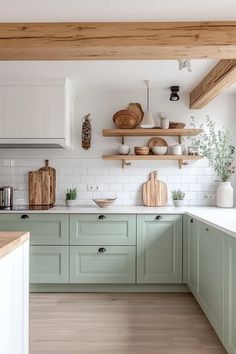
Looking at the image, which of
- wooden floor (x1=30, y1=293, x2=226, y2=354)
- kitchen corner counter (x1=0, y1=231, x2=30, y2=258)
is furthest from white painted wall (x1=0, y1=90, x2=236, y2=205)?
kitchen corner counter (x1=0, y1=231, x2=30, y2=258)

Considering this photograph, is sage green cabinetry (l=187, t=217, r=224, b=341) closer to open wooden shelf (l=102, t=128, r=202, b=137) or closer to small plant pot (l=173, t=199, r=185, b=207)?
small plant pot (l=173, t=199, r=185, b=207)

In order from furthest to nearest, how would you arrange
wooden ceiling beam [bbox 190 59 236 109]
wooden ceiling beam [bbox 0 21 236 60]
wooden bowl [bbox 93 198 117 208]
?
wooden bowl [bbox 93 198 117 208]
wooden ceiling beam [bbox 190 59 236 109]
wooden ceiling beam [bbox 0 21 236 60]

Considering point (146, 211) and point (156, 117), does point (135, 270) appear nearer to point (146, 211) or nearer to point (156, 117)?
point (146, 211)

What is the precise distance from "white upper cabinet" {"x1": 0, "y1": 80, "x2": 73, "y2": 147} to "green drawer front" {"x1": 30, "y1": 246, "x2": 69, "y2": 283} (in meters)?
1.13

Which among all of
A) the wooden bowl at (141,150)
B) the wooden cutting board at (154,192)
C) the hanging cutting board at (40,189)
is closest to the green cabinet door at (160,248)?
the wooden cutting board at (154,192)

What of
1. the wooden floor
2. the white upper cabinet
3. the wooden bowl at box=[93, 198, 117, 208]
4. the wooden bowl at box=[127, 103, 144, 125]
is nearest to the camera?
the wooden floor

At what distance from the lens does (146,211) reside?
3.57 metres

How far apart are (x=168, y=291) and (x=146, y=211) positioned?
2.89 feet

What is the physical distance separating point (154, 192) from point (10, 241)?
264 centimetres

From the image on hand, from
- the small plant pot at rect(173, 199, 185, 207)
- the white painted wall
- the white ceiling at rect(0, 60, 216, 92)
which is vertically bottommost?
the small plant pot at rect(173, 199, 185, 207)

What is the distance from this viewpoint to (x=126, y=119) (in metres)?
4.02

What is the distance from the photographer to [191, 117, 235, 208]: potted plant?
158 inches

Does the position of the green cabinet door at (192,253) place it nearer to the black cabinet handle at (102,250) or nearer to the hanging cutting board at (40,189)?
the black cabinet handle at (102,250)

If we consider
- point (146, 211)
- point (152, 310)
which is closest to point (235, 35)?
point (146, 211)
